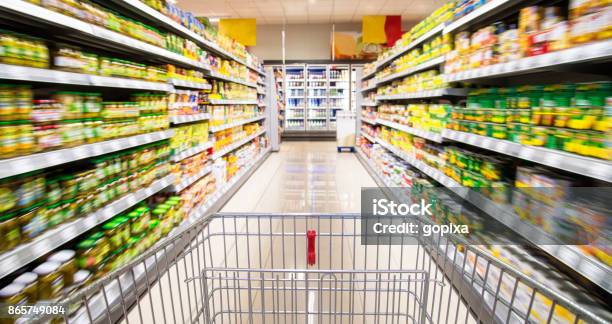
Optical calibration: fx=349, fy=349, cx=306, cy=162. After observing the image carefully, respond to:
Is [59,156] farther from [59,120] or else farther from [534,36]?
[534,36]

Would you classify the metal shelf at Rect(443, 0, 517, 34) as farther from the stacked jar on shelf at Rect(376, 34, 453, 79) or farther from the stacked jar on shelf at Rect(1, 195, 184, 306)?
the stacked jar on shelf at Rect(1, 195, 184, 306)

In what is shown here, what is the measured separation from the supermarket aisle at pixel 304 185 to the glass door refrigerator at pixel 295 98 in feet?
13.5

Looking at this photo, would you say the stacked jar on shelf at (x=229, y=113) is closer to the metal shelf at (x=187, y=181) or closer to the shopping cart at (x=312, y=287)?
the metal shelf at (x=187, y=181)

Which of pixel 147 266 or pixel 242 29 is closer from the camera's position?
pixel 147 266

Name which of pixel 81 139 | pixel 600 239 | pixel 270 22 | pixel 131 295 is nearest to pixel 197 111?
pixel 81 139

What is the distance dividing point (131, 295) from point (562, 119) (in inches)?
95.9

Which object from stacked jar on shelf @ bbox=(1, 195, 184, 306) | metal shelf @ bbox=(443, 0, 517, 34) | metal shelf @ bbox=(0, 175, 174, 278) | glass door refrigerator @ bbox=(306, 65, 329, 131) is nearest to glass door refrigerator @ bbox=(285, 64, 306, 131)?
glass door refrigerator @ bbox=(306, 65, 329, 131)

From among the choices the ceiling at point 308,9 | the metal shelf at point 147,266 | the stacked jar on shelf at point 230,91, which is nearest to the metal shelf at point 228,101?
the stacked jar on shelf at point 230,91

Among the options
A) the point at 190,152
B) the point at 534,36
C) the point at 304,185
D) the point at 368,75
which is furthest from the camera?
the point at 368,75

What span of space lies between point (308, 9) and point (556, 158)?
9563 mm

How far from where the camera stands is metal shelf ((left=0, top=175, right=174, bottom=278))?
56.2 inches

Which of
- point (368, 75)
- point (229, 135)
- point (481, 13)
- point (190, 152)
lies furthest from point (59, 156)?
point (368, 75)

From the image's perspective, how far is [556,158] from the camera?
5.02 feet

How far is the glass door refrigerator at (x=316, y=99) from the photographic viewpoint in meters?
12.0
